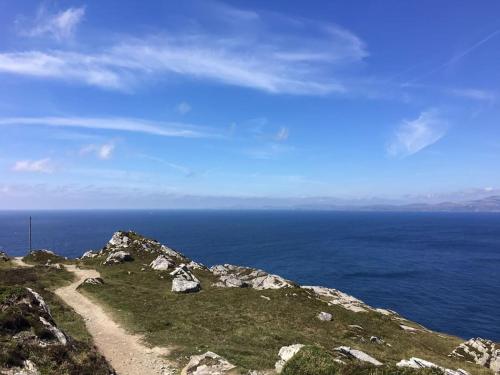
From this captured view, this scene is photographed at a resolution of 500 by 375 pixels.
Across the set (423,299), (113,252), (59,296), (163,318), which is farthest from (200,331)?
(423,299)

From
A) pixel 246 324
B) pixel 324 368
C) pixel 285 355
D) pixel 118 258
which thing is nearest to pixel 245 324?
pixel 246 324

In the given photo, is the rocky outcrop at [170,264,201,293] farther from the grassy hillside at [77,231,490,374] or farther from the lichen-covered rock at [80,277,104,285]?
the lichen-covered rock at [80,277,104,285]

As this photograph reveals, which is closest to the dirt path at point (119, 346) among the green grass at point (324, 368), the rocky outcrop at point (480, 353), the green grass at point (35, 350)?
the green grass at point (35, 350)

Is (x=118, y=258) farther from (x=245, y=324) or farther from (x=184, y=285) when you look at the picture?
(x=245, y=324)

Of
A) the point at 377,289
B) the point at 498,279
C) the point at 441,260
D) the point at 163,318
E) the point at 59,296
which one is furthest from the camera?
the point at 441,260

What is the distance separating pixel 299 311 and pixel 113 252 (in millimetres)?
41124

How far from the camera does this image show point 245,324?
130 feet

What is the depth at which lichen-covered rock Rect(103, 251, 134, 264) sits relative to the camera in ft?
223

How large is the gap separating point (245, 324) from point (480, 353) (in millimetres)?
28904

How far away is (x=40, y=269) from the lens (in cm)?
6081

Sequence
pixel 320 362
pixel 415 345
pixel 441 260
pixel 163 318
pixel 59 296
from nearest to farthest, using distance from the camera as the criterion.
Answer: pixel 320 362
pixel 163 318
pixel 415 345
pixel 59 296
pixel 441 260

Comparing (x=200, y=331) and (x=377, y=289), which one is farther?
(x=377, y=289)

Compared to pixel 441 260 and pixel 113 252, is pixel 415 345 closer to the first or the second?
pixel 113 252

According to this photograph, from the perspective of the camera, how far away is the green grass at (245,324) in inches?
1280
